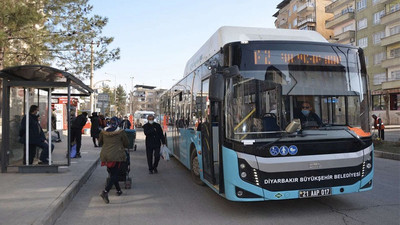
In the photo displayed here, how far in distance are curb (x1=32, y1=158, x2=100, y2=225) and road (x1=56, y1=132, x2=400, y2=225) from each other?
11 centimetres

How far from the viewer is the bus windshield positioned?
211 inches

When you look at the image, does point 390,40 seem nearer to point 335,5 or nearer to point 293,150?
point 335,5

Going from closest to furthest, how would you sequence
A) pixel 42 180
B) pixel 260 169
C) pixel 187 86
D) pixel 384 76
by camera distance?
pixel 260 169 → pixel 42 180 → pixel 187 86 → pixel 384 76

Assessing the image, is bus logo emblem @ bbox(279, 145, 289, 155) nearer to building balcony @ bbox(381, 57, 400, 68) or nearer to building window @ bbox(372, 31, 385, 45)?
building balcony @ bbox(381, 57, 400, 68)

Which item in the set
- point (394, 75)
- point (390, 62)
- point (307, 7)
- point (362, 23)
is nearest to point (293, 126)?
point (390, 62)

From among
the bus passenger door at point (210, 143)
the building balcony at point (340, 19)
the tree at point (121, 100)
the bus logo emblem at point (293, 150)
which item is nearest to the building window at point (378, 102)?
the building balcony at point (340, 19)

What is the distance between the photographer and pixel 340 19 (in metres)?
48.8

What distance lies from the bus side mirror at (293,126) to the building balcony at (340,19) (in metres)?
48.2

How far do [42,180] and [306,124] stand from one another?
6.39 metres

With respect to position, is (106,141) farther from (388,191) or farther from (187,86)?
(388,191)

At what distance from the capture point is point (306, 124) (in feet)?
17.8

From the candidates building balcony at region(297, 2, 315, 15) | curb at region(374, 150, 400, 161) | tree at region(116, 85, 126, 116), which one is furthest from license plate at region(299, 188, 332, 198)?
tree at region(116, 85, 126, 116)

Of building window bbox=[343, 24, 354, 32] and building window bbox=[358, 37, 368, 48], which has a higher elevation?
building window bbox=[343, 24, 354, 32]

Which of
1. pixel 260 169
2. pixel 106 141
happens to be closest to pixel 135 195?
pixel 106 141
